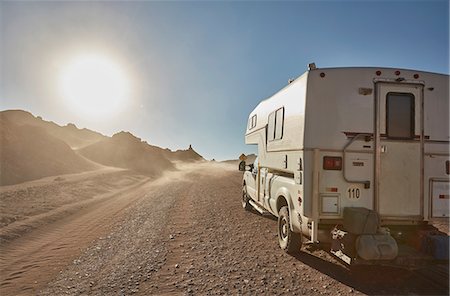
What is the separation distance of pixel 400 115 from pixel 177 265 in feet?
18.8

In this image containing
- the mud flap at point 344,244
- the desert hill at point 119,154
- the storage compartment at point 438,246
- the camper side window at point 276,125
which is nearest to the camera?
the storage compartment at point 438,246

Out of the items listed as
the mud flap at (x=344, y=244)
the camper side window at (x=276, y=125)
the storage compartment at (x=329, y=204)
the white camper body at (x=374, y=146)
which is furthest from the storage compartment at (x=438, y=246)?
the camper side window at (x=276, y=125)

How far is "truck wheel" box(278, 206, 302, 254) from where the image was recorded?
579 cm

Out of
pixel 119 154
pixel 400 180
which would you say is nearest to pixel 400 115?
pixel 400 180

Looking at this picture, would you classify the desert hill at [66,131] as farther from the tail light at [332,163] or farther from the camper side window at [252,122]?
the tail light at [332,163]

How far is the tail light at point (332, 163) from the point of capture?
493 centimetres

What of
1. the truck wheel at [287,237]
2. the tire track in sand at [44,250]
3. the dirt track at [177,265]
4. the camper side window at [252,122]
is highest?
the camper side window at [252,122]

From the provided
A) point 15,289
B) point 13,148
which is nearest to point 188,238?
point 15,289

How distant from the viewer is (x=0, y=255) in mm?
5922

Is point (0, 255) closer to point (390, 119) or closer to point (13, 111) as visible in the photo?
point (390, 119)

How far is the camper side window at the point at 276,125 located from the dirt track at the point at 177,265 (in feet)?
9.89

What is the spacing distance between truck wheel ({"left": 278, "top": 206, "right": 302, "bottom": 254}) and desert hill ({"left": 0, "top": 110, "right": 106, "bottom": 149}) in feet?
319

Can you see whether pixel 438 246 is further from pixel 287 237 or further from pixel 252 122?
pixel 252 122

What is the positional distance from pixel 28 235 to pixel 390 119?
33.9 ft
